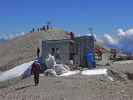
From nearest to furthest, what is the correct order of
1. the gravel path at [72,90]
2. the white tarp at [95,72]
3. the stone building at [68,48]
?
the gravel path at [72,90], the white tarp at [95,72], the stone building at [68,48]

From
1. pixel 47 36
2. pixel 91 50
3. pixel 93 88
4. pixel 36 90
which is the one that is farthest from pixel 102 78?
pixel 47 36

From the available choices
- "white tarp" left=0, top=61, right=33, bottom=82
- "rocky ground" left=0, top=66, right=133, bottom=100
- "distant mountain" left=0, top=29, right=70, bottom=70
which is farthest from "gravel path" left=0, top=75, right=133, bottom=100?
"distant mountain" left=0, top=29, right=70, bottom=70

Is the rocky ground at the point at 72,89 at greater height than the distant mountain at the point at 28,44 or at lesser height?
lesser

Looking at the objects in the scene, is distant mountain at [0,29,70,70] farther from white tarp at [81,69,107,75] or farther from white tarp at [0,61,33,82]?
white tarp at [81,69,107,75]

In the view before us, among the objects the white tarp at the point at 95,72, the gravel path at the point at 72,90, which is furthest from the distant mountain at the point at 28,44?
the gravel path at the point at 72,90

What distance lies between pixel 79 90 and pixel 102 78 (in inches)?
182

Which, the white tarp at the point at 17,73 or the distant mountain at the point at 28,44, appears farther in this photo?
the distant mountain at the point at 28,44

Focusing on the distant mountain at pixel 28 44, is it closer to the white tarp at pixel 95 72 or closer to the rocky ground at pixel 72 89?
the white tarp at pixel 95 72

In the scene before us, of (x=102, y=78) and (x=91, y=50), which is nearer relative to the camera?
(x=102, y=78)

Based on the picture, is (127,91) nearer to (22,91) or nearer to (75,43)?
(22,91)

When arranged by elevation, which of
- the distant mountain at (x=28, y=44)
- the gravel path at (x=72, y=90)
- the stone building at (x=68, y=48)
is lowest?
the gravel path at (x=72, y=90)

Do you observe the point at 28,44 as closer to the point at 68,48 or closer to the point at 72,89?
the point at 68,48

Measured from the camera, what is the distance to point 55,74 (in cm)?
3512

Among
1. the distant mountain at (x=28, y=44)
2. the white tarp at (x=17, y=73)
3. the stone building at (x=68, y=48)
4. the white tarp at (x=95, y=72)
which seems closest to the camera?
the white tarp at (x=95, y=72)
